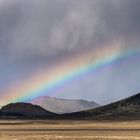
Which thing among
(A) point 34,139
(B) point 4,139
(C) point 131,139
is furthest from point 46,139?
(C) point 131,139

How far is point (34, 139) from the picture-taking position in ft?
243

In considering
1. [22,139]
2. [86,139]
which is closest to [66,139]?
[86,139]

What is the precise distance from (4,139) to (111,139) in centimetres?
1932

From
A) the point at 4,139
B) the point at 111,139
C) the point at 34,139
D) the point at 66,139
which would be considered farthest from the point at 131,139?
the point at 4,139

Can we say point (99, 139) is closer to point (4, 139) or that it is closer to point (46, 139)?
point (46, 139)

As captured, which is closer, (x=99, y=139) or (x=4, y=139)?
(x=99, y=139)

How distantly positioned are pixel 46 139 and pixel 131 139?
1451cm

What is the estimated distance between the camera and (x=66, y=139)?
72.5 meters

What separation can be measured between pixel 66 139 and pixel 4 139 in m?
11.9

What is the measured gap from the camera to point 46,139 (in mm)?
72812

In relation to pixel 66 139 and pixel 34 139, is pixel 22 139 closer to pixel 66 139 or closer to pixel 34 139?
pixel 34 139

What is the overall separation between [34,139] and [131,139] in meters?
16.7

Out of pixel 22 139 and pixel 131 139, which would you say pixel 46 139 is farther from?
pixel 131 139

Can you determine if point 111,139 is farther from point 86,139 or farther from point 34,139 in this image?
point 34,139
